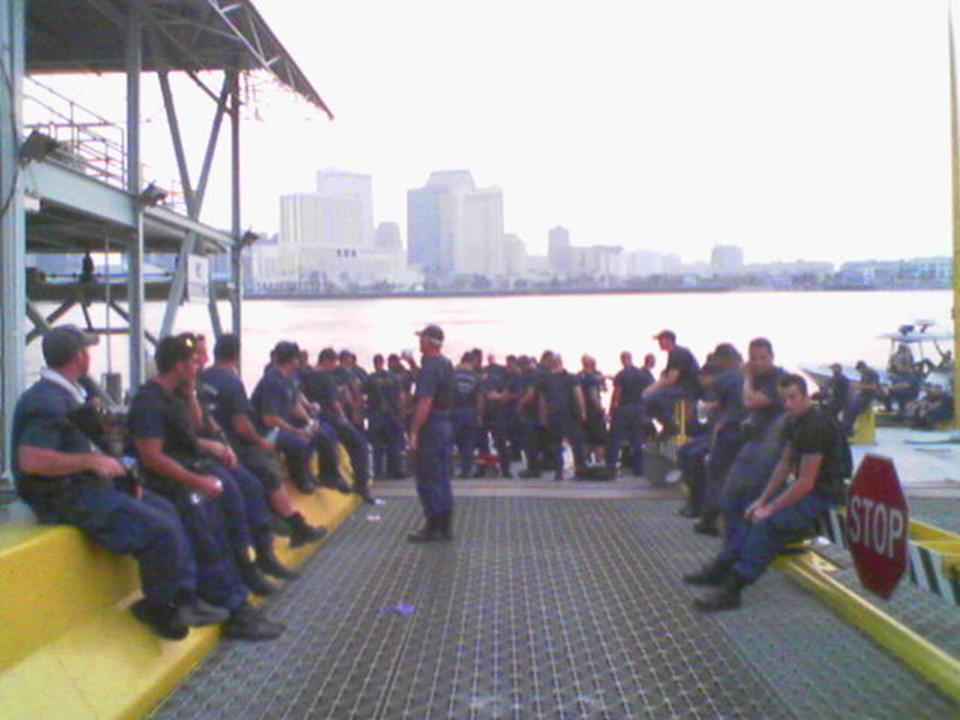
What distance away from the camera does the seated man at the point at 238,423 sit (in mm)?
6637

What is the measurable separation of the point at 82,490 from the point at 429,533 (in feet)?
12.7

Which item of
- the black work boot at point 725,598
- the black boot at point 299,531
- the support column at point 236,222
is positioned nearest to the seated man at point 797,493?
the black work boot at point 725,598

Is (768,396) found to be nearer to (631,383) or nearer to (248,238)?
(631,383)

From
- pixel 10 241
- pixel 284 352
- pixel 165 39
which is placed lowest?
pixel 284 352

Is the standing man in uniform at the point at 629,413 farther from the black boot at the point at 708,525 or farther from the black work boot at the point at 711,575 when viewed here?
the black work boot at the point at 711,575

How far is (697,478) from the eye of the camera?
349 inches

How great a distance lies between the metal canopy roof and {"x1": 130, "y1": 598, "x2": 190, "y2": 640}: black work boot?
36.7 ft

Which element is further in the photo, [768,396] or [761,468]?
[768,396]

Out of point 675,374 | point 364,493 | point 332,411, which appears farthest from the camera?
point 332,411

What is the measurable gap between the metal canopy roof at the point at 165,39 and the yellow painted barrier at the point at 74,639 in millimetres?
11230

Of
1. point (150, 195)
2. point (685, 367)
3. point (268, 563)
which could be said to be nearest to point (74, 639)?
point (268, 563)

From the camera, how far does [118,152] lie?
630 inches

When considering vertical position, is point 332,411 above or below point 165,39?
below

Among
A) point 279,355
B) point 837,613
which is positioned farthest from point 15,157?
point 837,613
